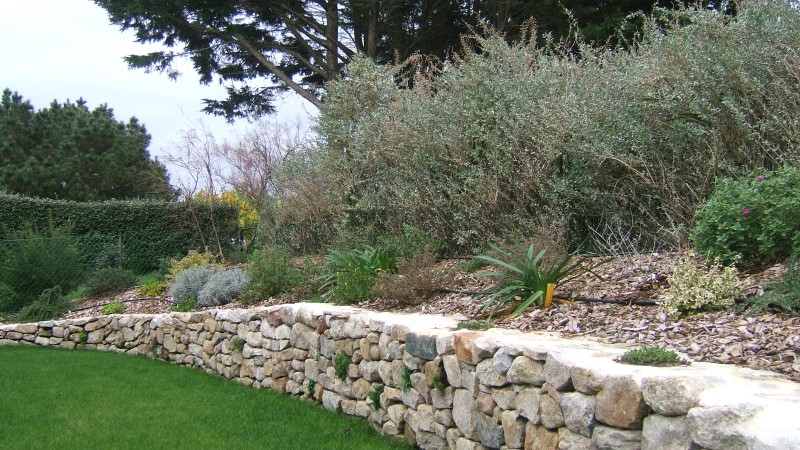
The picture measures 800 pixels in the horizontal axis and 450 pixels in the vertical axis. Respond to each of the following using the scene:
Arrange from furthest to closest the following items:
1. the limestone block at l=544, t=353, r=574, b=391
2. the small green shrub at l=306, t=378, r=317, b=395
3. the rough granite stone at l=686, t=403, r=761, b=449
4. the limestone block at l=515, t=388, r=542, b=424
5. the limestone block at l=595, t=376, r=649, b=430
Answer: the small green shrub at l=306, t=378, r=317, b=395, the limestone block at l=515, t=388, r=542, b=424, the limestone block at l=544, t=353, r=574, b=391, the limestone block at l=595, t=376, r=649, b=430, the rough granite stone at l=686, t=403, r=761, b=449

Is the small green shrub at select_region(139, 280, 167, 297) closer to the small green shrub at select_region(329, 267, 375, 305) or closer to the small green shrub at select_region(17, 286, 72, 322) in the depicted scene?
the small green shrub at select_region(17, 286, 72, 322)

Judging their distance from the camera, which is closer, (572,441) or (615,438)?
(615,438)

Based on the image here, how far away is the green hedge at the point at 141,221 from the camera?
1434 centimetres

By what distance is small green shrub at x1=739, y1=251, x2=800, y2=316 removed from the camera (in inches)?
155

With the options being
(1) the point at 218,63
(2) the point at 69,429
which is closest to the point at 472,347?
(2) the point at 69,429

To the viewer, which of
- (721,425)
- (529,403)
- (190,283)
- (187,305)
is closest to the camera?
(721,425)

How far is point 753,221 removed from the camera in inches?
189

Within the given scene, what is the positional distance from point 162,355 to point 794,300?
760cm

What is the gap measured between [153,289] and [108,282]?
123cm

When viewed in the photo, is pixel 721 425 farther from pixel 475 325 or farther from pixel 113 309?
pixel 113 309

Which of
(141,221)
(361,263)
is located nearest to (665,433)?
(361,263)

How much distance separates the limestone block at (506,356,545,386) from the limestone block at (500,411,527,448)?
0.21m

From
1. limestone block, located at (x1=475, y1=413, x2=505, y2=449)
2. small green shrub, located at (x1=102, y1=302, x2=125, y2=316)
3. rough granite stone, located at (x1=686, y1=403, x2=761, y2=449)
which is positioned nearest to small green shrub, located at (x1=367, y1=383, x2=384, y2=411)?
limestone block, located at (x1=475, y1=413, x2=505, y2=449)

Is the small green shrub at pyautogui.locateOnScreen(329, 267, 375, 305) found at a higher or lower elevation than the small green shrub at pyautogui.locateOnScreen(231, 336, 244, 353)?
higher
